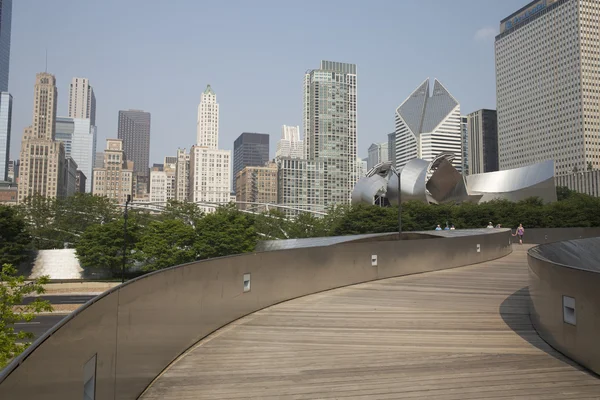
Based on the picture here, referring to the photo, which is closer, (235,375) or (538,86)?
(235,375)

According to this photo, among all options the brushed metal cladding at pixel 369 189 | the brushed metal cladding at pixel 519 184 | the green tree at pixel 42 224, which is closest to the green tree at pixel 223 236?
the green tree at pixel 42 224

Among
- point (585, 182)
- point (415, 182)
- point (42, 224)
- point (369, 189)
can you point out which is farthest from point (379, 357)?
point (585, 182)

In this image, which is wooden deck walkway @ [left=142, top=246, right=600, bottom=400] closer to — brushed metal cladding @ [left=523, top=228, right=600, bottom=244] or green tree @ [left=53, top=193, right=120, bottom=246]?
brushed metal cladding @ [left=523, top=228, right=600, bottom=244]

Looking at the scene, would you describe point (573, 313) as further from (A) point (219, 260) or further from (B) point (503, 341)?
(A) point (219, 260)

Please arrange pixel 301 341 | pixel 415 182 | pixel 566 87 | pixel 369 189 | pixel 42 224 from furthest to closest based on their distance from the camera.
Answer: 1. pixel 566 87
2. pixel 369 189
3. pixel 415 182
4. pixel 42 224
5. pixel 301 341

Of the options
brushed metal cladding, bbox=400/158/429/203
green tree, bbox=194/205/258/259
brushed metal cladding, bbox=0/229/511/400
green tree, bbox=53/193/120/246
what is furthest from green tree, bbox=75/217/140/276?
brushed metal cladding, bbox=0/229/511/400

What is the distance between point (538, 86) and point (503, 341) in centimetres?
21458

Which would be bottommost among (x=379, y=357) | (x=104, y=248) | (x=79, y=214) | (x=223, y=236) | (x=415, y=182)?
(x=104, y=248)

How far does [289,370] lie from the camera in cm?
585

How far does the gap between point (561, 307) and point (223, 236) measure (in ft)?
173

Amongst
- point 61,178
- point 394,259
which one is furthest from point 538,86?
point 394,259

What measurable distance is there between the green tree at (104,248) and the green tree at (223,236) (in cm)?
877

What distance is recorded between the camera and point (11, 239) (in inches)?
2285

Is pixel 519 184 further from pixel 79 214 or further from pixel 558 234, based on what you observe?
pixel 79 214
